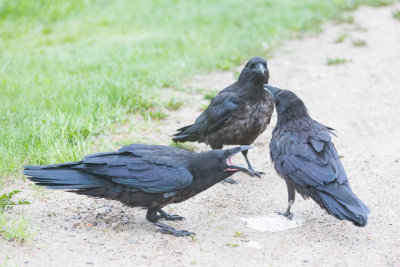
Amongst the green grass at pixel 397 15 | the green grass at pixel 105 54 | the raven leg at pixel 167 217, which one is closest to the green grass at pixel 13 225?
the green grass at pixel 105 54

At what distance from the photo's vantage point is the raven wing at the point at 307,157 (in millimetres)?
4582

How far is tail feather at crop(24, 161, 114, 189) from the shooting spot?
14.6 ft

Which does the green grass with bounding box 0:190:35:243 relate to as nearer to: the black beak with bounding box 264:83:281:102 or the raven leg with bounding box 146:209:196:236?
the raven leg with bounding box 146:209:196:236

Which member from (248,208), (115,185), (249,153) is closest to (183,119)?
(249,153)

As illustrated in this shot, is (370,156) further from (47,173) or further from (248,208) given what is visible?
(47,173)

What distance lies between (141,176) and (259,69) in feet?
7.16

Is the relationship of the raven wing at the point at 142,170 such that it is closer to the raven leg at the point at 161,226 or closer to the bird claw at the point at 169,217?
the raven leg at the point at 161,226

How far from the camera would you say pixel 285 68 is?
9102mm

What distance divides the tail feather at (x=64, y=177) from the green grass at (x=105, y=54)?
3.56 feet

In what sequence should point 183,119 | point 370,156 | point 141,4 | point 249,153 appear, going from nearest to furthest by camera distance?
point 370,156, point 249,153, point 183,119, point 141,4

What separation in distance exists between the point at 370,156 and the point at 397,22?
20.3 ft

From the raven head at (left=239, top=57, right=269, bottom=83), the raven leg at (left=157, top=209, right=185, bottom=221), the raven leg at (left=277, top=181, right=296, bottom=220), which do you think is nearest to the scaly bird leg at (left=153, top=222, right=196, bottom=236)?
the raven leg at (left=157, top=209, right=185, bottom=221)

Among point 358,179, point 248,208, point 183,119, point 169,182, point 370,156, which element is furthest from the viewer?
point 183,119

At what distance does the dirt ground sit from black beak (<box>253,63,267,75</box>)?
3.87 feet
